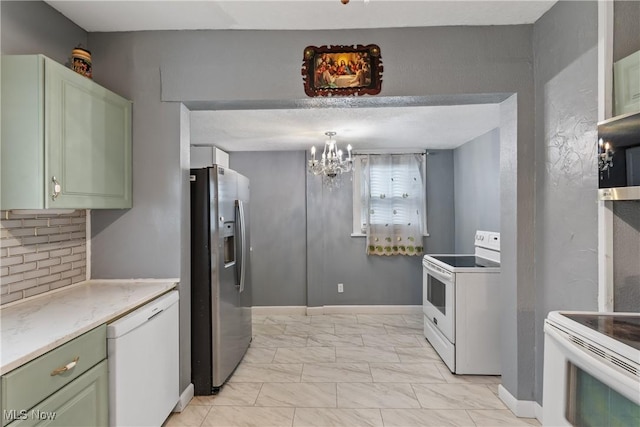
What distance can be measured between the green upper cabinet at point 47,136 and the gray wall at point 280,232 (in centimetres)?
307

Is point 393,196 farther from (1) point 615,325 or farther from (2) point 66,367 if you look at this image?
(2) point 66,367

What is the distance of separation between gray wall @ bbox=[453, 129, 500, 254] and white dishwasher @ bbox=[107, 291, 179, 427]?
3263 mm

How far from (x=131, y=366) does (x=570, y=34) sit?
9.56 feet

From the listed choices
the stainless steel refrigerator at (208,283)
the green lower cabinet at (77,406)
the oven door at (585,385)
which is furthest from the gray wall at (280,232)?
the oven door at (585,385)

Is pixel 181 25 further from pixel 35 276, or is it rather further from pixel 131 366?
pixel 131 366

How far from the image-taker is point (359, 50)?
7.57 feet

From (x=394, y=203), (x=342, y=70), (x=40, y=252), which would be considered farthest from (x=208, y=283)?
(x=394, y=203)

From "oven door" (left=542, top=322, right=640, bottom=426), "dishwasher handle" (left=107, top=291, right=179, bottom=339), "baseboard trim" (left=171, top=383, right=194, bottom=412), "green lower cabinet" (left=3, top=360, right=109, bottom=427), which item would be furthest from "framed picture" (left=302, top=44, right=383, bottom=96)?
"baseboard trim" (left=171, top=383, right=194, bottom=412)

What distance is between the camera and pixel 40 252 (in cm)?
201

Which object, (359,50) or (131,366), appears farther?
(359,50)

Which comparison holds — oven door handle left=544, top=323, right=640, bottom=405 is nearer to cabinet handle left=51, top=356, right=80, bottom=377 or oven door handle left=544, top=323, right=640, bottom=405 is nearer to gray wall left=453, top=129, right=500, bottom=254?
cabinet handle left=51, top=356, right=80, bottom=377

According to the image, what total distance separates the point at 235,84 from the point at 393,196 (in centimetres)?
318

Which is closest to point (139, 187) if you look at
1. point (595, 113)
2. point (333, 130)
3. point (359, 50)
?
point (359, 50)

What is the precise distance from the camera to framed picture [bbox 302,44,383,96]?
91.0 inches
